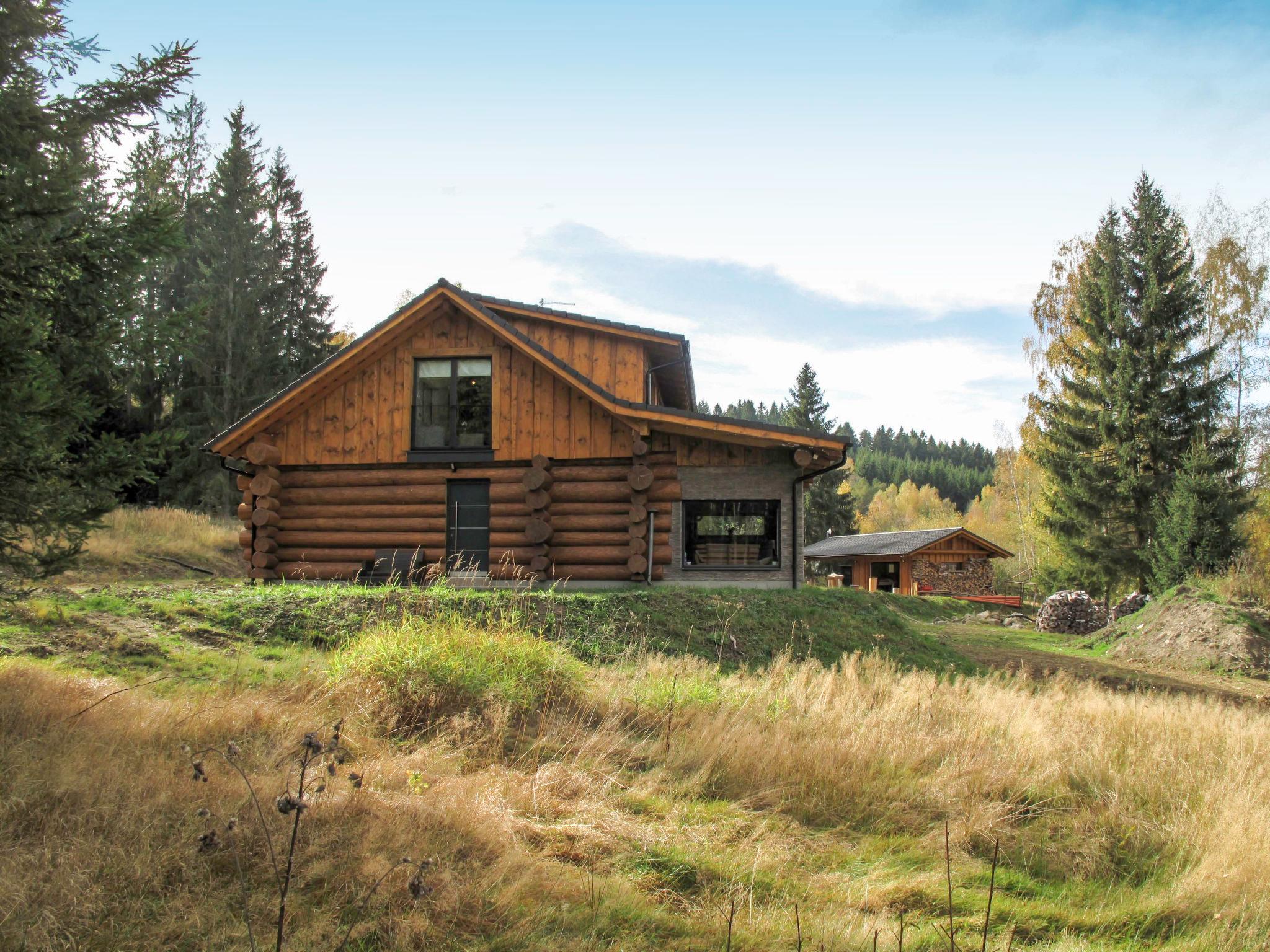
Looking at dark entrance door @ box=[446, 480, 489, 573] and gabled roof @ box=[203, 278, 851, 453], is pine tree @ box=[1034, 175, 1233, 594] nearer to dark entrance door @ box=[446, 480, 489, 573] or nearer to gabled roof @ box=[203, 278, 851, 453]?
gabled roof @ box=[203, 278, 851, 453]

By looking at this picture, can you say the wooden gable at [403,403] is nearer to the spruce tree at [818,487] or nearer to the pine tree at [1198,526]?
the pine tree at [1198,526]

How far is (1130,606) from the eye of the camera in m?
23.3

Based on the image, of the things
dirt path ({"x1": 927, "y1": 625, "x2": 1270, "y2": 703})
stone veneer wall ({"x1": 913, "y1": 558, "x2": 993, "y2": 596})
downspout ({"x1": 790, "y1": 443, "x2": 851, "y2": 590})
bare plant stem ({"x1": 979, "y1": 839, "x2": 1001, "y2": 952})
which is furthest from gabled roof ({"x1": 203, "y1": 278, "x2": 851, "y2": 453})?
stone veneer wall ({"x1": 913, "y1": 558, "x2": 993, "y2": 596})

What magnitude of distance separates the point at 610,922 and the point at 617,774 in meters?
1.78

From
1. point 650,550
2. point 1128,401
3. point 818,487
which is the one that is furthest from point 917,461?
point 650,550

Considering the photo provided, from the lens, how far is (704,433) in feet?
50.3

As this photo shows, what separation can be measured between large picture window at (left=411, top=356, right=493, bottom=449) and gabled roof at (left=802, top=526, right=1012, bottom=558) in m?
21.7

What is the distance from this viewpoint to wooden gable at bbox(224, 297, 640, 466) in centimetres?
1622

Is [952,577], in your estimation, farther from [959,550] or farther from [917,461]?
[917,461]

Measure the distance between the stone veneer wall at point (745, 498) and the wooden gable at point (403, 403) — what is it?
9.34 ft

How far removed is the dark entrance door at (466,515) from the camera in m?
16.4

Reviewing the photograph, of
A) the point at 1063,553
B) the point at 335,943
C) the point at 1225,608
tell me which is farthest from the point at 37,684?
the point at 1063,553

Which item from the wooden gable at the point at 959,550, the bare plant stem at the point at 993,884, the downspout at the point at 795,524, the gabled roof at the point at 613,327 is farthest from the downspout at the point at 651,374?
the wooden gable at the point at 959,550

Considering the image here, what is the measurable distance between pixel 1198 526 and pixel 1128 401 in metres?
5.53
